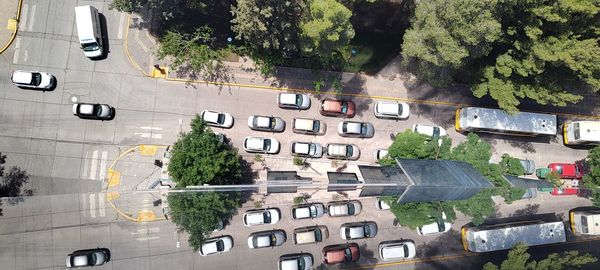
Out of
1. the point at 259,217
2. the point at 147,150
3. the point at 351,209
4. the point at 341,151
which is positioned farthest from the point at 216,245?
the point at 341,151

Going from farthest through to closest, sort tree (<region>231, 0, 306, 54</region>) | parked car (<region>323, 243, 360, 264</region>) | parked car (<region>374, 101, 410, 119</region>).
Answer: parked car (<region>374, 101, 410, 119</region>)
parked car (<region>323, 243, 360, 264</region>)
tree (<region>231, 0, 306, 54</region>)

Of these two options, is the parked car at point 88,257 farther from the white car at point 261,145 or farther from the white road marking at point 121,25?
the white road marking at point 121,25

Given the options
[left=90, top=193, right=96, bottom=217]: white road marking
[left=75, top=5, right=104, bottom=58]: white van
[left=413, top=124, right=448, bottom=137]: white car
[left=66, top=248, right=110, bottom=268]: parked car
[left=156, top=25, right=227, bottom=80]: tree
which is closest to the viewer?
[left=66, top=248, right=110, bottom=268]: parked car

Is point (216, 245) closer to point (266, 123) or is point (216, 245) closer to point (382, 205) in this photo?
point (382, 205)

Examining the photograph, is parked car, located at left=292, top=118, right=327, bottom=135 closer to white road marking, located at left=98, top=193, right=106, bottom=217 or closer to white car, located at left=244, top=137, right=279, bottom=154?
white car, located at left=244, top=137, right=279, bottom=154

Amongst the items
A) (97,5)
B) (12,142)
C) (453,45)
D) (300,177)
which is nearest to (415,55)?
(453,45)

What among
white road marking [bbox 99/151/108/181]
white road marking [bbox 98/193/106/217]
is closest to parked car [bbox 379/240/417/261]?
white road marking [bbox 98/193/106/217]
